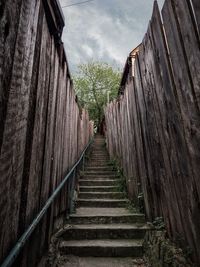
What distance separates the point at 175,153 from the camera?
82.4 inches

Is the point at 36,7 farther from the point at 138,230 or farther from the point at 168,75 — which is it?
the point at 138,230

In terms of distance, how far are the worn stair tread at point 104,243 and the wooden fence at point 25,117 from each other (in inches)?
40.3

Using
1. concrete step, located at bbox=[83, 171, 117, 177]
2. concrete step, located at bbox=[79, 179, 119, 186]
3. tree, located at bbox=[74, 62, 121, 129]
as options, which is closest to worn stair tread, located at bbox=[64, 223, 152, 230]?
concrete step, located at bbox=[79, 179, 119, 186]

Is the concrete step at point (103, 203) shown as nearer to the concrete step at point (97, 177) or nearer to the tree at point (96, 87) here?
the concrete step at point (97, 177)

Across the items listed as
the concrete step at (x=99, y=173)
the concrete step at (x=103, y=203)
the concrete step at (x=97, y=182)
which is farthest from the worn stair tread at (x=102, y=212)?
the concrete step at (x=99, y=173)

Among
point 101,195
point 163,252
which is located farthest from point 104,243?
point 101,195

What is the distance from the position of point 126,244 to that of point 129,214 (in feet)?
2.31

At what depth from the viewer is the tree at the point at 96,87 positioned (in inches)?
1013

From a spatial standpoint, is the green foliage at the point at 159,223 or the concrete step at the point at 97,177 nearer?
the green foliage at the point at 159,223

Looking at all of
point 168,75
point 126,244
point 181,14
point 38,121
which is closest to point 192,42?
point 181,14

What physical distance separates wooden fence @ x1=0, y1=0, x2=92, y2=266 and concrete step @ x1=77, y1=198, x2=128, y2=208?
2318mm

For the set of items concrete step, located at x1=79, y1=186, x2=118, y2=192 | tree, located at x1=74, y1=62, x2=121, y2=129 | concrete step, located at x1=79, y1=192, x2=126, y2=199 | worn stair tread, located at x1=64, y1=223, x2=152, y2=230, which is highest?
tree, located at x1=74, y1=62, x2=121, y2=129

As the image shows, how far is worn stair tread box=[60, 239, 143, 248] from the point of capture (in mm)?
3020

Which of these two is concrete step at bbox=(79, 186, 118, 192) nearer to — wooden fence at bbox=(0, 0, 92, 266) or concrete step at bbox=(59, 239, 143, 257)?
concrete step at bbox=(59, 239, 143, 257)
